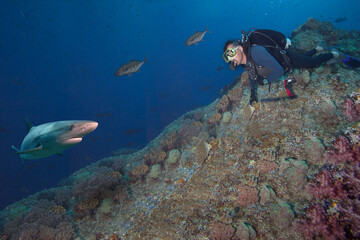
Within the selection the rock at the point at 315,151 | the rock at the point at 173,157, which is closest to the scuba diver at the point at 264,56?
the rock at the point at 315,151

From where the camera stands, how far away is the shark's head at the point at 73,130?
9.65ft

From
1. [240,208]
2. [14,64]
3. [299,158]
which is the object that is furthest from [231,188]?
[14,64]

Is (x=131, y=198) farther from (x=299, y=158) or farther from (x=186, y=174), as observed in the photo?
(x=299, y=158)

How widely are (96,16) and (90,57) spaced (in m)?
14.5

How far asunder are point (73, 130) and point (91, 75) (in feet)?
179

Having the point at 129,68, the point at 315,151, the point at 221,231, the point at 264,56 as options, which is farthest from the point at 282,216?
the point at 129,68

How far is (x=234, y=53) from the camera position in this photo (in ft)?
13.0

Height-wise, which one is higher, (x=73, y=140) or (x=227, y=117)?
(x=73, y=140)

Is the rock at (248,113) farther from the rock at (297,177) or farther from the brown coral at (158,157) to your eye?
the brown coral at (158,157)

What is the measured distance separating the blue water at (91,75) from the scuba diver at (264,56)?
1297 cm

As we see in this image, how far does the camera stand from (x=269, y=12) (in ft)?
412

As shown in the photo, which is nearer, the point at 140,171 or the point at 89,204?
the point at 89,204

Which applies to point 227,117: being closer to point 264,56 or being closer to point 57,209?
point 264,56

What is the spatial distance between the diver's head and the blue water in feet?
42.0
